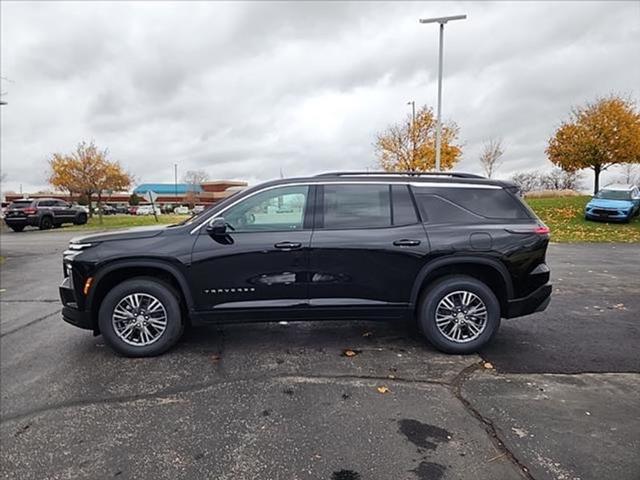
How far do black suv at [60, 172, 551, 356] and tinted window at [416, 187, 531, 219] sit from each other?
0.05 ft

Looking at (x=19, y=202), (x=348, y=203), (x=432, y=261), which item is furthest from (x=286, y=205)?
(x=19, y=202)

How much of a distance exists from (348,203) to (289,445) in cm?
240

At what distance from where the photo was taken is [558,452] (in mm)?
2676

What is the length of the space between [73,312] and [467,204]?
13.7 ft

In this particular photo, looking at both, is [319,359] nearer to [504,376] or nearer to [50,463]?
[504,376]

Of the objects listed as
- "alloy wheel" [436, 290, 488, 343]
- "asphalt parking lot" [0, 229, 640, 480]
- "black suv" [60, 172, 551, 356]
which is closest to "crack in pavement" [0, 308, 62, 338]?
"asphalt parking lot" [0, 229, 640, 480]

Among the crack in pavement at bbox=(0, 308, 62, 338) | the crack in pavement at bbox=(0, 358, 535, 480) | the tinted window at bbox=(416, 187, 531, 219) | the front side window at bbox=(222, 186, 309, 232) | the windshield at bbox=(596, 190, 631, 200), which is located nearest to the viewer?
the crack in pavement at bbox=(0, 358, 535, 480)

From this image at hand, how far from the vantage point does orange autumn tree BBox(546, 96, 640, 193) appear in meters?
23.3

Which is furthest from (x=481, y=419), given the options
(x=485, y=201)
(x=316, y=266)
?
(x=485, y=201)

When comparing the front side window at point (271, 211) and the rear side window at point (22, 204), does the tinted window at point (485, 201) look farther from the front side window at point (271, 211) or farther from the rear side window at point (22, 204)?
the rear side window at point (22, 204)

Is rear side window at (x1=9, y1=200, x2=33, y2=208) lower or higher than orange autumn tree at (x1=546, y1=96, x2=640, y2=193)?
lower

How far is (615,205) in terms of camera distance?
740 inches

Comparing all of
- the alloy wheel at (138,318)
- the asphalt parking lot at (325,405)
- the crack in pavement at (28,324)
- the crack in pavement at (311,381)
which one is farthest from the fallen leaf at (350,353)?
the crack in pavement at (28,324)

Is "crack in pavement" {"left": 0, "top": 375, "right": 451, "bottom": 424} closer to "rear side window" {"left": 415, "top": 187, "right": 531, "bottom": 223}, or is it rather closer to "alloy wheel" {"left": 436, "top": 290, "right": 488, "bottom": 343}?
"alloy wheel" {"left": 436, "top": 290, "right": 488, "bottom": 343}
